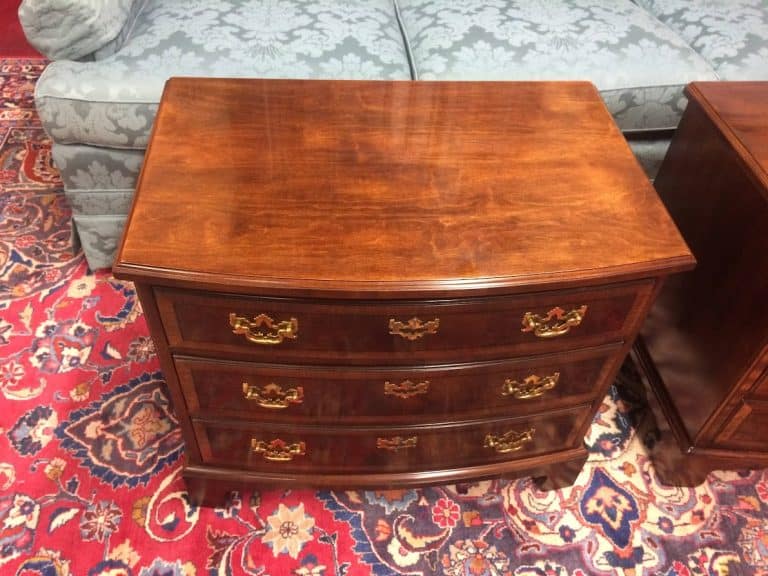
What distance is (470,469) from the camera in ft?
3.58

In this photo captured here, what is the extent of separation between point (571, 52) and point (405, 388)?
36.2 inches

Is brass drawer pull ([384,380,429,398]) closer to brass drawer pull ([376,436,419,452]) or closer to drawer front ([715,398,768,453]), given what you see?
brass drawer pull ([376,436,419,452])

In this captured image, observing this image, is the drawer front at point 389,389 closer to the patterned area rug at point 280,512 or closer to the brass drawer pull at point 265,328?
the brass drawer pull at point 265,328

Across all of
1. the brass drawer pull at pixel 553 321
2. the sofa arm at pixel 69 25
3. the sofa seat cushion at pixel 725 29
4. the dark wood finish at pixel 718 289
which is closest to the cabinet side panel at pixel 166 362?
the brass drawer pull at pixel 553 321

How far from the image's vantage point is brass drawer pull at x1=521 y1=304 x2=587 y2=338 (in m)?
0.82

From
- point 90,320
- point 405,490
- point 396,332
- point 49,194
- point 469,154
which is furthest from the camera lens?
point 49,194

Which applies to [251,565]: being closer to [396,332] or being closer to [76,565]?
[76,565]

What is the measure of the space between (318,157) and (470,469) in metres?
0.60

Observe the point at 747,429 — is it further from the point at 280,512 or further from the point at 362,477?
the point at 280,512

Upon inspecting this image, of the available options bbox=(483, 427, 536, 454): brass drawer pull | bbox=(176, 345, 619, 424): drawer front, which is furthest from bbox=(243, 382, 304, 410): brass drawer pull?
bbox=(483, 427, 536, 454): brass drawer pull

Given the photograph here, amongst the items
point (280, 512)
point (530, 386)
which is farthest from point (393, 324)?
point (280, 512)

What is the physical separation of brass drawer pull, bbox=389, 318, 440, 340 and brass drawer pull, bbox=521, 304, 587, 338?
0.41ft

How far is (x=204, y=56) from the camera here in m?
1.30

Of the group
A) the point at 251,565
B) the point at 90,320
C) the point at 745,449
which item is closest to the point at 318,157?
the point at 251,565
